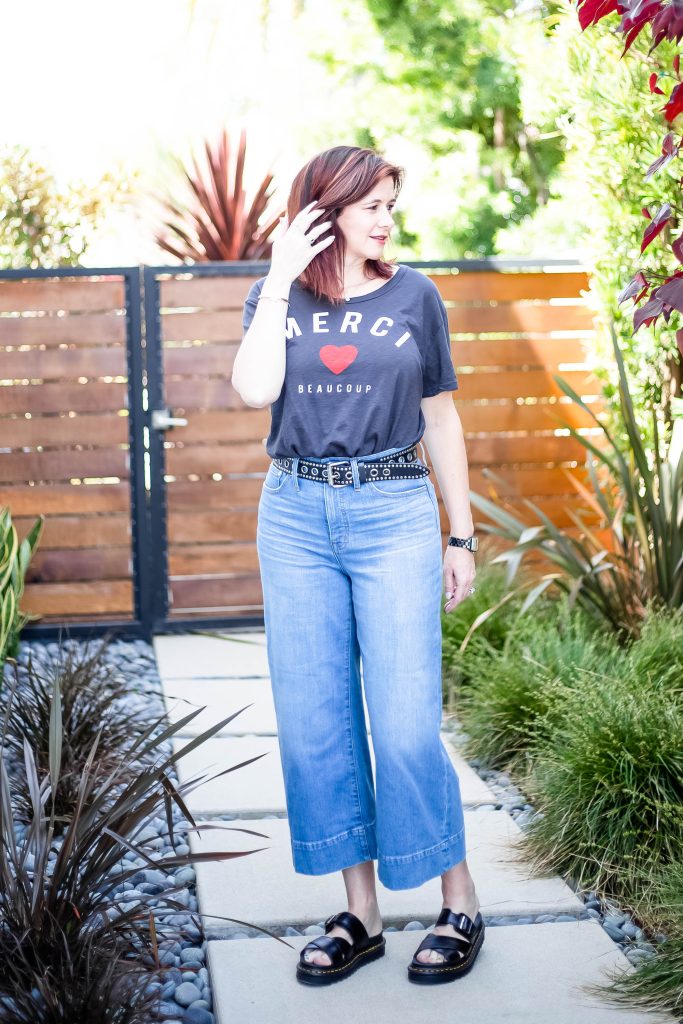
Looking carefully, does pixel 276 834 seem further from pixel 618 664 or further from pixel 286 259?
pixel 286 259

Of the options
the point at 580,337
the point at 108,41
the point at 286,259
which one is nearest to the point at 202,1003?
the point at 286,259

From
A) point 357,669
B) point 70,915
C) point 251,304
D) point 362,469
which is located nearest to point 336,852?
point 357,669

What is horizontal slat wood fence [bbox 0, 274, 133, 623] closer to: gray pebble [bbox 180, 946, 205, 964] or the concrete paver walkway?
the concrete paver walkway

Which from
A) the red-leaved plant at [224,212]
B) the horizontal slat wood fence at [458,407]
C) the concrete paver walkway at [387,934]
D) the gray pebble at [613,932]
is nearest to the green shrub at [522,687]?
the concrete paver walkway at [387,934]

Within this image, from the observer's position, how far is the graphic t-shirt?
7.87 feet

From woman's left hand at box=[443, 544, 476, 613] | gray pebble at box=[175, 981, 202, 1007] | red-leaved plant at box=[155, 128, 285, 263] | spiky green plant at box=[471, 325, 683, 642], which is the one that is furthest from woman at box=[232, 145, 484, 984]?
red-leaved plant at box=[155, 128, 285, 263]

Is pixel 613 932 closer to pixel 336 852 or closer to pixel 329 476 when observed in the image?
pixel 336 852

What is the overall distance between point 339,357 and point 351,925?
1.21 metres

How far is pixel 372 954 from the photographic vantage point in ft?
8.34

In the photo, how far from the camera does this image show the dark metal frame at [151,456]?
19.4 ft

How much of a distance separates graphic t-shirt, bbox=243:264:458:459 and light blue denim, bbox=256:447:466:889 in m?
0.08

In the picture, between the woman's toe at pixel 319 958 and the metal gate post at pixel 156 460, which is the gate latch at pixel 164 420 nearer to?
the metal gate post at pixel 156 460

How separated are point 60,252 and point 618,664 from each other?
5.05 m

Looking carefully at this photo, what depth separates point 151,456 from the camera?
5.93m
